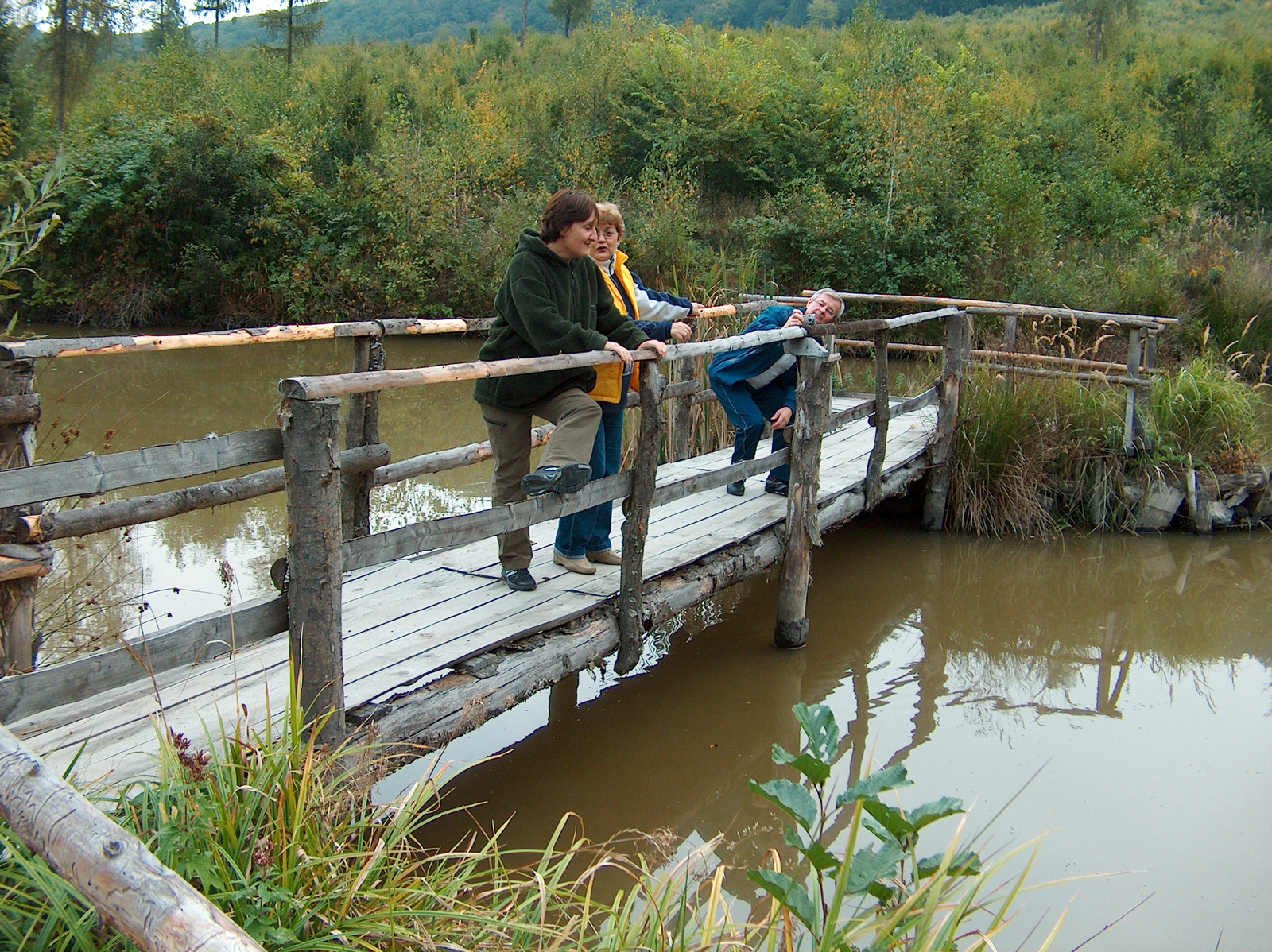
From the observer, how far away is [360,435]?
4.60 metres

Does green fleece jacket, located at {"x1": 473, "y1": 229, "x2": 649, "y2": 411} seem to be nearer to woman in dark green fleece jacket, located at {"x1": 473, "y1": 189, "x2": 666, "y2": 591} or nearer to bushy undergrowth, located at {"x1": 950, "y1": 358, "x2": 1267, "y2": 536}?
woman in dark green fleece jacket, located at {"x1": 473, "y1": 189, "x2": 666, "y2": 591}

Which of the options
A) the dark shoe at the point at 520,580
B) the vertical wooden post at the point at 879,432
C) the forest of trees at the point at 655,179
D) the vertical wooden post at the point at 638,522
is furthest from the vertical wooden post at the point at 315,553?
the forest of trees at the point at 655,179

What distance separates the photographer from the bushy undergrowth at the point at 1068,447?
7.61 meters

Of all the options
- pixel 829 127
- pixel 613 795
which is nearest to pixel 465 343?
pixel 829 127

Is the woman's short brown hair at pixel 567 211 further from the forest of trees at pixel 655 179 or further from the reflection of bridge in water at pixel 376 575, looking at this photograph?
the forest of trees at pixel 655 179

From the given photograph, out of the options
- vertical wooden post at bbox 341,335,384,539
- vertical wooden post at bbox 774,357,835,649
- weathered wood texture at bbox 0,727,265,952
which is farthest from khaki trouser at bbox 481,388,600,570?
weathered wood texture at bbox 0,727,265,952

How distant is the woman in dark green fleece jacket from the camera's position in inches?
158

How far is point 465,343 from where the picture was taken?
17.0m

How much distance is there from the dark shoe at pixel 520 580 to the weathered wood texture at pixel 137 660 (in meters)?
1.49

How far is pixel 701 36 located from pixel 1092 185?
10.3m

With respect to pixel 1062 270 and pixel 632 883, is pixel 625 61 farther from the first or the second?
pixel 632 883

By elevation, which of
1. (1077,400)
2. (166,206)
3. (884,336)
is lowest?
(1077,400)

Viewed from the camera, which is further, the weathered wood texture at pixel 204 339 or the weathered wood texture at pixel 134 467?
the weathered wood texture at pixel 204 339

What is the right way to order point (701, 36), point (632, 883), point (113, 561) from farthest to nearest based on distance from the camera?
point (701, 36) → point (113, 561) → point (632, 883)
